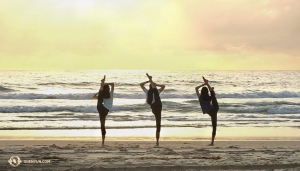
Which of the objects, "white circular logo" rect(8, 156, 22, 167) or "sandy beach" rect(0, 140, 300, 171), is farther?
"white circular logo" rect(8, 156, 22, 167)

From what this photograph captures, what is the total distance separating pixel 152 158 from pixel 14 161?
265 cm

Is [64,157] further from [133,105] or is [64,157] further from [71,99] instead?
[71,99]

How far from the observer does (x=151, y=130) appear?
1748cm

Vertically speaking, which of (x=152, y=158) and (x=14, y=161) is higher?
(x=152, y=158)

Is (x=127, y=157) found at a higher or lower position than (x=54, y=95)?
lower

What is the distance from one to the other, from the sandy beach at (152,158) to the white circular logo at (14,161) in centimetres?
7

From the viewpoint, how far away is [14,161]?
865 centimetres

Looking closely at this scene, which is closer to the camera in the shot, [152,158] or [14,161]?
[14,161]

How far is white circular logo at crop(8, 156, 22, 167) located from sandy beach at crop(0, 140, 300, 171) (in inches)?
2.9

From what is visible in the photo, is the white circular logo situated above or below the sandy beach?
below

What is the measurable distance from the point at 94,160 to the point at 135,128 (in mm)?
9337

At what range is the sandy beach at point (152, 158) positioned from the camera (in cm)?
822

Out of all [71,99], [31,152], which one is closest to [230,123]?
[31,152]

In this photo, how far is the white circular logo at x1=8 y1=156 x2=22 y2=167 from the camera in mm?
8320
